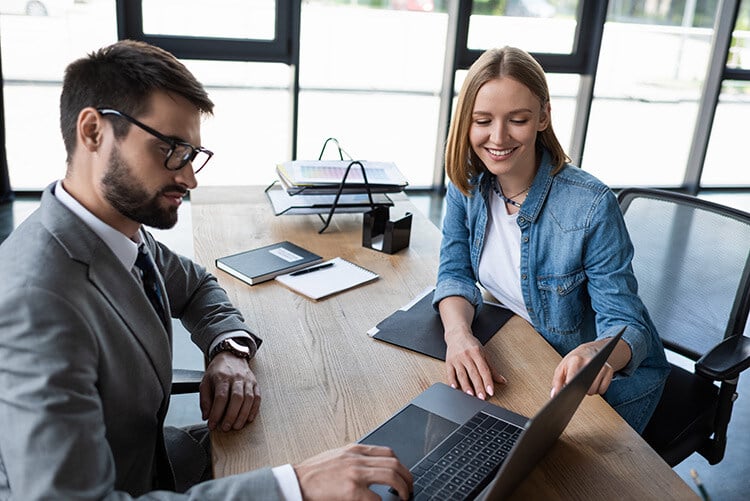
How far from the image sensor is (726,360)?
1.54 metres

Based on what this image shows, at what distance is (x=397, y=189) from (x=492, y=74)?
740 mm

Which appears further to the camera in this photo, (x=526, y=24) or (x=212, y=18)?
(x=526, y=24)

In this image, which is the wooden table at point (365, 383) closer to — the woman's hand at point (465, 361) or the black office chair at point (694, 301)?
the woman's hand at point (465, 361)

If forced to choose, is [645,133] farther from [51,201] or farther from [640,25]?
[51,201]

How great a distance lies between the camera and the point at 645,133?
521 centimetres

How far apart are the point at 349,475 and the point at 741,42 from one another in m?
5.16

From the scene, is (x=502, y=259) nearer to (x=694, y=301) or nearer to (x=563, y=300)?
(x=563, y=300)

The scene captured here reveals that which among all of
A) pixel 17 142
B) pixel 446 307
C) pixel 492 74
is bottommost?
pixel 17 142

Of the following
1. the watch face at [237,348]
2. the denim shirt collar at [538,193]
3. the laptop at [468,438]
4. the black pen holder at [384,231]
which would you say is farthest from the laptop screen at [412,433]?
the black pen holder at [384,231]

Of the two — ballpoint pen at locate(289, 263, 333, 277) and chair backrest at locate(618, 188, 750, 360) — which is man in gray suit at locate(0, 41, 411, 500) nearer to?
ballpoint pen at locate(289, 263, 333, 277)

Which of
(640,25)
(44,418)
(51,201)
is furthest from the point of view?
(640,25)

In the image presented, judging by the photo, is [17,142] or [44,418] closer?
[44,418]

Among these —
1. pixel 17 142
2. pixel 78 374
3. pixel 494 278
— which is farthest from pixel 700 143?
pixel 78 374

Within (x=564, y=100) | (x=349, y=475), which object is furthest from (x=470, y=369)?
(x=564, y=100)
